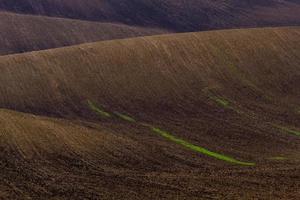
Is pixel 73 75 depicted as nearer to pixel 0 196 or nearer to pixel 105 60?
pixel 105 60

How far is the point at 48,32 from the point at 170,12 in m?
28.7

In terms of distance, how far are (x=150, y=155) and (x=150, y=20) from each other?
230 ft

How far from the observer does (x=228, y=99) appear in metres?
48.4

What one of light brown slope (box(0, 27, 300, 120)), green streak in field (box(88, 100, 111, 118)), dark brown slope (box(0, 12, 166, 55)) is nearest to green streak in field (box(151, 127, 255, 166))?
green streak in field (box(88, 100, 111, 118))

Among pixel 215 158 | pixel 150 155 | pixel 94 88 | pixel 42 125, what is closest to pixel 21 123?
pixel 42 125

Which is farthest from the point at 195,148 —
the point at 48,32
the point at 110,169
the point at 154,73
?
the point at 48,32

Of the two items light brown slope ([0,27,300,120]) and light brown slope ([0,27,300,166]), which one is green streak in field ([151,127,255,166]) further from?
light brown slope ([0,27,300,120])

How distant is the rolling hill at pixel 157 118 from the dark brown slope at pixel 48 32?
2360 centimetres

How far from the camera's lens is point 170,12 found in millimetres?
105000

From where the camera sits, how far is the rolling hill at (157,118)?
28.7 m

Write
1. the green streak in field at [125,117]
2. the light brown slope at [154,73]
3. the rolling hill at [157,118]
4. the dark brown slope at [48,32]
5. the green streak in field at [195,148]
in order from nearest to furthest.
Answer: the rolling hill at [157,118], the green streak in field at [195,148], the green streak in field at [125,117], the light brown slope at [154,73], the dark brown slope at [48,32]

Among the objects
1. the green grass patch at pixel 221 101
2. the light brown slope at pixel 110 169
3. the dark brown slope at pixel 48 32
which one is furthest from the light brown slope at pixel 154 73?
the dark brown slope at pixel 48 32

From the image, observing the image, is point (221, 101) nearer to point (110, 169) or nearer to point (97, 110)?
point (97, 110)

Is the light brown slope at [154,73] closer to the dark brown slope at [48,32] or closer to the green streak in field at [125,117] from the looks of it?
the green streak in field at [125,117]
